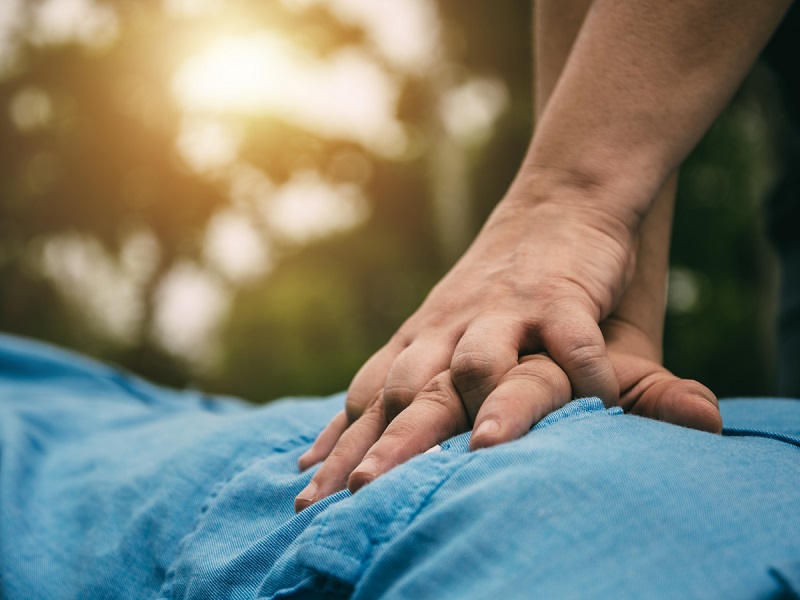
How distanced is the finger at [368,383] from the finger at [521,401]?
0.78 feet

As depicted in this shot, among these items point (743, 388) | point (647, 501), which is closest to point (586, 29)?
point (647, 501)

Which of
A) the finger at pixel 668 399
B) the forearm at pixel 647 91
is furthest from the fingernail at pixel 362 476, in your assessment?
the forearm at pixel 647 91

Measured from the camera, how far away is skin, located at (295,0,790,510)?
0.87 meters

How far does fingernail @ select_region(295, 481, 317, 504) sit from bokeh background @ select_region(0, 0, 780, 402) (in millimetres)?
9606

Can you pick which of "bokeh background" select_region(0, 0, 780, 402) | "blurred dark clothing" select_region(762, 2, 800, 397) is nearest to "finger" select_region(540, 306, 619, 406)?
"blurred dark clothing" select_region(762, 2, 800, 397)

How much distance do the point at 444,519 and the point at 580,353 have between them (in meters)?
0.33

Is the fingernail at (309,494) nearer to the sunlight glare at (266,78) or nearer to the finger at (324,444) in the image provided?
the finger at (324,444)

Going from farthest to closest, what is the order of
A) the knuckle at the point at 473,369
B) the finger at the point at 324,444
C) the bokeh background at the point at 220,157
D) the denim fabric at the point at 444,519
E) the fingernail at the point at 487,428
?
the bokeh background at the point at 220,157
the finger at the point at 324,444
the knuckle at the point at 473,369
the fingernail at the point at 487,428
the denim fabric at the point at 444,519

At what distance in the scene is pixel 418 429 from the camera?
0.81 metres

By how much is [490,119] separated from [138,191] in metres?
6.80

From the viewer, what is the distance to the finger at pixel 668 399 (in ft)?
2.91

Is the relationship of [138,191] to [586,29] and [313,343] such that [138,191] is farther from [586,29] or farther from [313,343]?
[586,29]

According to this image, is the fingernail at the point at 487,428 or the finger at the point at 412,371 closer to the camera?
the fingernail at the point at 487,428

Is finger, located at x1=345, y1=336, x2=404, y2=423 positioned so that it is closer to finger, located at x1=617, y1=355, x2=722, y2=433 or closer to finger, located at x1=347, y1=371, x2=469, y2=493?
finger, located at x1=347, y1=371, x2=469, y2=493
